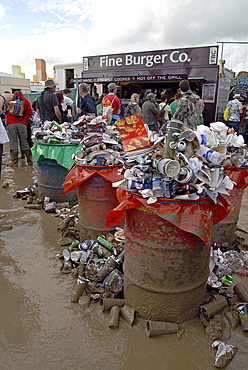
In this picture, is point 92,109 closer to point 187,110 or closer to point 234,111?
point 187,110

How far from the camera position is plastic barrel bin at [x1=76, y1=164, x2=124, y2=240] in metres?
3.69

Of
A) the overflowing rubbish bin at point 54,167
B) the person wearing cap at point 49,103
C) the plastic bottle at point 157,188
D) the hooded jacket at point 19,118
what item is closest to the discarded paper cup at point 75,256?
the plastic bottle at point 157,188

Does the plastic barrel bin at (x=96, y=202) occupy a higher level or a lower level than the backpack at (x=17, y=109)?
lower

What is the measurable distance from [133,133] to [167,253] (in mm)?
1117

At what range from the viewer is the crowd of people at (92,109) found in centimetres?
490

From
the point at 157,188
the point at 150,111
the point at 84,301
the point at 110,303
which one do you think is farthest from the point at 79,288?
the point at 150,111

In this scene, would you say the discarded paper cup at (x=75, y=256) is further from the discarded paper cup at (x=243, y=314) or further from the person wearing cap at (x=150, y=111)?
the person wearing cap at (x=150, y=111)

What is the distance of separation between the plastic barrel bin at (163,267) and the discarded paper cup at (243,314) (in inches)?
14.9

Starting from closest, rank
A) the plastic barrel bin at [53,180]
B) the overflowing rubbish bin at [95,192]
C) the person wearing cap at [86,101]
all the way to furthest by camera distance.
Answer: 1. the overflowing rubbish bin at [95,192]
2. the plastic barrel bin at [53,180]
3. the person wearing cap at [86,101]

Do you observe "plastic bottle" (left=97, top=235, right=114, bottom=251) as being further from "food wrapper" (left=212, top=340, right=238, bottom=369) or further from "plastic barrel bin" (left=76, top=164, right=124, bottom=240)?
"food wrapper" (left=212, top=340, right=238, bottom=369)

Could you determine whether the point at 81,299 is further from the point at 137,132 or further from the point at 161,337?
the point at 137,132

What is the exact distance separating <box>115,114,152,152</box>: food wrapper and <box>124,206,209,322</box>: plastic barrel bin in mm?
596

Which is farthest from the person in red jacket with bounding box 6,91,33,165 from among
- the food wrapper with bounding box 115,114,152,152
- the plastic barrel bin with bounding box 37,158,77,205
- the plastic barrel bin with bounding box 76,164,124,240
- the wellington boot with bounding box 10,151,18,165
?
the food wrapper with bounding box 115,114,152,152

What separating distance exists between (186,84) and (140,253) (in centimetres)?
382
